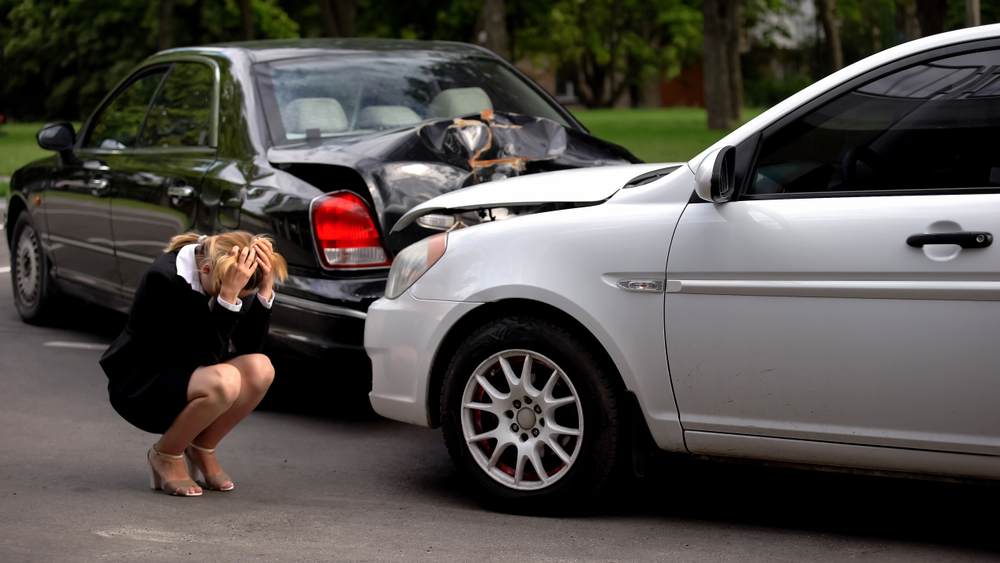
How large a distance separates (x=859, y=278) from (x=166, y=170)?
13.2 ft

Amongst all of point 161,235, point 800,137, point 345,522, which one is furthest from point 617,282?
point 161,235

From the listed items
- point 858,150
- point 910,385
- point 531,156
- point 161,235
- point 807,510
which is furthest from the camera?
point 161,235

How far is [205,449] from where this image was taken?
14.6ft

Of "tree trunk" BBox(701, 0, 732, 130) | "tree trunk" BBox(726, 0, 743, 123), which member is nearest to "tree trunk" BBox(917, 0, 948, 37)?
"tree trunk" BBox(701, 0, 732, 130)

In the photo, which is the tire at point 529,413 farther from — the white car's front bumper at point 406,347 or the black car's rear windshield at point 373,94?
the black car's rear windshield at point 373,94

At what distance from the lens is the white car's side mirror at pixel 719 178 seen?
3650 mm

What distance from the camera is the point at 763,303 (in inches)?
141

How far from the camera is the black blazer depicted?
414 centimetres

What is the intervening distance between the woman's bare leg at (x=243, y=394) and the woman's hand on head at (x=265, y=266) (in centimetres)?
27

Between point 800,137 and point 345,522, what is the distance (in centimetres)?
203

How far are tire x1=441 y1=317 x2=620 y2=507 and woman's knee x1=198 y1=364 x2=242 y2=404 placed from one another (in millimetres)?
770

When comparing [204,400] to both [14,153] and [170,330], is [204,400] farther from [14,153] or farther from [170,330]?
[14,153]

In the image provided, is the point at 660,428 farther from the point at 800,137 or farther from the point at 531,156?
the point at 531,156

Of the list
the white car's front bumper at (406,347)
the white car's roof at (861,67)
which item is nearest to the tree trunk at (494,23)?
the white car's front bumper at (406,347)
